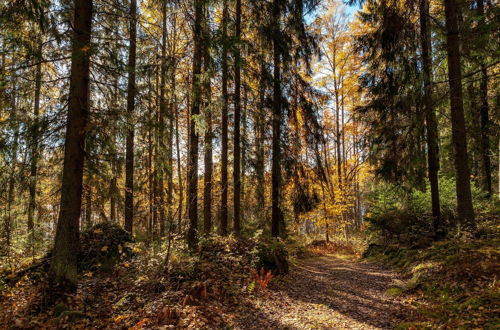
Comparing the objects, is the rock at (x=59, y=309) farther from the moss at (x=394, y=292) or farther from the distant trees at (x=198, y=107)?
the moss at (x=394, y=292)

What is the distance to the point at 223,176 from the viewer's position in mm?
9992

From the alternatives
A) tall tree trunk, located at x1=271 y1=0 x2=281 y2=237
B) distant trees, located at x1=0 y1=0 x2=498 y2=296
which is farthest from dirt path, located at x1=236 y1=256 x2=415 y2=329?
distant trees, located at x1=0 y1=0 x2=498 y2=296

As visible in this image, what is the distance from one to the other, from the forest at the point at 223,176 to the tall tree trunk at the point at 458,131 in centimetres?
4

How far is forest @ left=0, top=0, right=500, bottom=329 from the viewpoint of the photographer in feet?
17.4

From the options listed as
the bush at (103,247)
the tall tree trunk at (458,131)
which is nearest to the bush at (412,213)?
the tall tree trunk at (458,131)

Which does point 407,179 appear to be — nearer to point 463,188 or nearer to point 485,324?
point 463,188

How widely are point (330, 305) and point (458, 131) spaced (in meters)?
6.02

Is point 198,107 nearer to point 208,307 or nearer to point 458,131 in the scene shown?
point 208,307

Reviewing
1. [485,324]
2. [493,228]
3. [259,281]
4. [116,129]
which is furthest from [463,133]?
[116,129]

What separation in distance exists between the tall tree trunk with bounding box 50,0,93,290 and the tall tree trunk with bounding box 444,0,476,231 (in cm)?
928

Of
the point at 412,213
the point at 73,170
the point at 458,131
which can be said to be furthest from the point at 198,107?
the point at 412,213

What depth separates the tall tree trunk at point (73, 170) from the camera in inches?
217

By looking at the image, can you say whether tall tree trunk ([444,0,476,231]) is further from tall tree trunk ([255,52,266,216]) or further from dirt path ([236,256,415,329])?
tall tree trunk ([255,52,266,216])

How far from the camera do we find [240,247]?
28.1 ft
